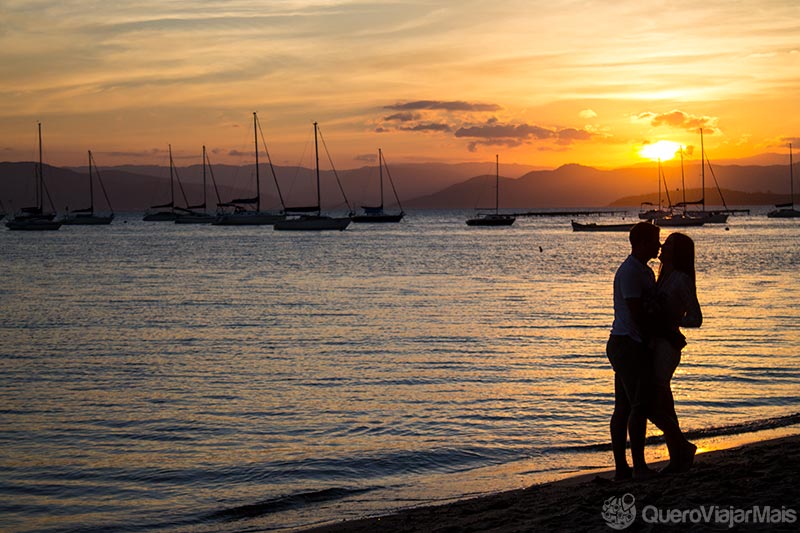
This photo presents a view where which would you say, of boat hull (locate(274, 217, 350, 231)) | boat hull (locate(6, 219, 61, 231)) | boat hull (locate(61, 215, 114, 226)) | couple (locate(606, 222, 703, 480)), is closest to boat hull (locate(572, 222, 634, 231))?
boat hull (locate(274, 217, 350, 231))

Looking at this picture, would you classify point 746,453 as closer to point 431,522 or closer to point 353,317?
point 431,522

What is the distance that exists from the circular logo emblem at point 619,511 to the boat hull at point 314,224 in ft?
349

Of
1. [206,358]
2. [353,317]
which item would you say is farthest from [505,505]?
[353,317]

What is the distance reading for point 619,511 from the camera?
641 cm

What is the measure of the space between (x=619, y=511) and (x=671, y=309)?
169 cm

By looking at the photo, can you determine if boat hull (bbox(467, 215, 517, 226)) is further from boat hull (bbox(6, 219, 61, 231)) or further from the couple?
the couple

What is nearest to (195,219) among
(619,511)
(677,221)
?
(677,221)

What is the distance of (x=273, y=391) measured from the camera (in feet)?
48.1

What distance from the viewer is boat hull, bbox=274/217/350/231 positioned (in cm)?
11300

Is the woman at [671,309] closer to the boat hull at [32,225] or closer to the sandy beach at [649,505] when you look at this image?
the sandy beach at [649,505]

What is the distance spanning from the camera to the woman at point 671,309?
7164 millimetres

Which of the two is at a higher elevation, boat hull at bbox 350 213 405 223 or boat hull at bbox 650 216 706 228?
boat hull at bbox 350 213 405 223

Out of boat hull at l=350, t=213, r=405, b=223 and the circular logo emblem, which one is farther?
boat hull at l=350, t=213, r=405, b=223

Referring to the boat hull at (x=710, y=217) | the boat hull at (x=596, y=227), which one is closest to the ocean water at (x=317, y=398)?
the boat hull at (x=596, y=227)
